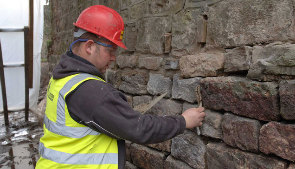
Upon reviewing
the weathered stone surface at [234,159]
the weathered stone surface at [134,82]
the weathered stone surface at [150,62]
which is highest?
the weathered stone surface at [150,62]

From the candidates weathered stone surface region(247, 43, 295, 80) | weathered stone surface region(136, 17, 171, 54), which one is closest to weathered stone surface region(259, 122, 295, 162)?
weathered stone surface region(247, 43, 295, 80)

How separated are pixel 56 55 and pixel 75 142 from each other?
4.08m

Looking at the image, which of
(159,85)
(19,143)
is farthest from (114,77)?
(19,143)

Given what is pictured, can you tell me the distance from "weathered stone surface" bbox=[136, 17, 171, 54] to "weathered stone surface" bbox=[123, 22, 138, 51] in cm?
8

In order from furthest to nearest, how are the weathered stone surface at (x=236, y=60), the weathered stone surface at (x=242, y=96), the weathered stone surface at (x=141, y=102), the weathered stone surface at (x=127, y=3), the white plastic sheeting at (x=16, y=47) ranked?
the white plastic sheeting at (x=16, y=47) → the weathered stone surface at (x=127, y=3) → the weathered stone surface at (x=141, y=102) → the weathered stone surface at (x=236, y=60) → the weathered stone surface at (x=242, y=96)

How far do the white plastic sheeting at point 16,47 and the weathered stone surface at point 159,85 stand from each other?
3.65 meters

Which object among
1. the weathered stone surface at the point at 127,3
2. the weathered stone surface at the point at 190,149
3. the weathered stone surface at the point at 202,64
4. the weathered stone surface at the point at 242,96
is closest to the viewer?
the weathered stone surface at the point at 242,96

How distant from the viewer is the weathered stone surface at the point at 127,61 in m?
2.50

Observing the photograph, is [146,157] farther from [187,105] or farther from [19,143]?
[19,143]

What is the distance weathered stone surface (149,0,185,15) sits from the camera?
202 centimetres

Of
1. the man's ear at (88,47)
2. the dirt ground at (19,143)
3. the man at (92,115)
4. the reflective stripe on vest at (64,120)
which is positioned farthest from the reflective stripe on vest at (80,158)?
the dirt ground at (19,143)

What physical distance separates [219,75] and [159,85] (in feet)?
2.00

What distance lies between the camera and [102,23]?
5.23ft

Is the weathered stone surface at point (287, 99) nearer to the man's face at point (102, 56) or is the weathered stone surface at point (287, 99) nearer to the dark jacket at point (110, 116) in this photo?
the dark jacket at point (110, 116)
